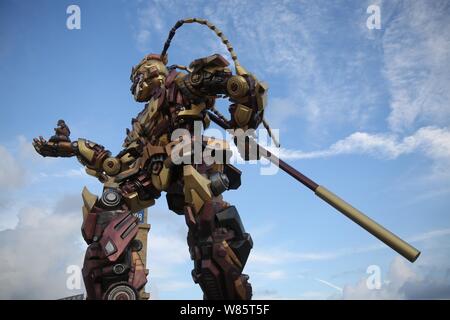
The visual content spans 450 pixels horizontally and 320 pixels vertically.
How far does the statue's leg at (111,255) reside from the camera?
4.36 meters

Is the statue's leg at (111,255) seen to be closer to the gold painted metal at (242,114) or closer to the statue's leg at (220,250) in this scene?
the statue's leg at (220,250)

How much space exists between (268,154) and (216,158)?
662 mm

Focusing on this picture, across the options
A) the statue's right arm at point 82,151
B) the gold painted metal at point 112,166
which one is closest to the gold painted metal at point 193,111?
the gold painted metal at point 112,166

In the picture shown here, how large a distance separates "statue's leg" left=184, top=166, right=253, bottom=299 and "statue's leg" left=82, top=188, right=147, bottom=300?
66 cm

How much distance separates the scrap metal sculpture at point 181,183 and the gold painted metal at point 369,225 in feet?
0.03

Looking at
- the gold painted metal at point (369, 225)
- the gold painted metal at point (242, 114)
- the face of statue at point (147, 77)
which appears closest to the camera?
the gold painted metal at point (369, 225)

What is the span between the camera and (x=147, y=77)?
5590 mm

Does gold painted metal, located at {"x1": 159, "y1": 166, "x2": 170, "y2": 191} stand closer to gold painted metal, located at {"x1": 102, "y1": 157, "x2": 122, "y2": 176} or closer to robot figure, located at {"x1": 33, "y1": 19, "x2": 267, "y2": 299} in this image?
robot figure, located at {"x1": 33, "y1": 19, "x2": 267, "y2": 299}

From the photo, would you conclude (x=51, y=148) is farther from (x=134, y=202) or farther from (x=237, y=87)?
(x=237, y=87)

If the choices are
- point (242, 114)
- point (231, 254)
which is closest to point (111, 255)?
point (231, 254)

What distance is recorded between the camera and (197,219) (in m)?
4.51

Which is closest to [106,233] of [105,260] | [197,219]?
[105,260]

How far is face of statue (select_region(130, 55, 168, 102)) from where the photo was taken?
5.59 metres
